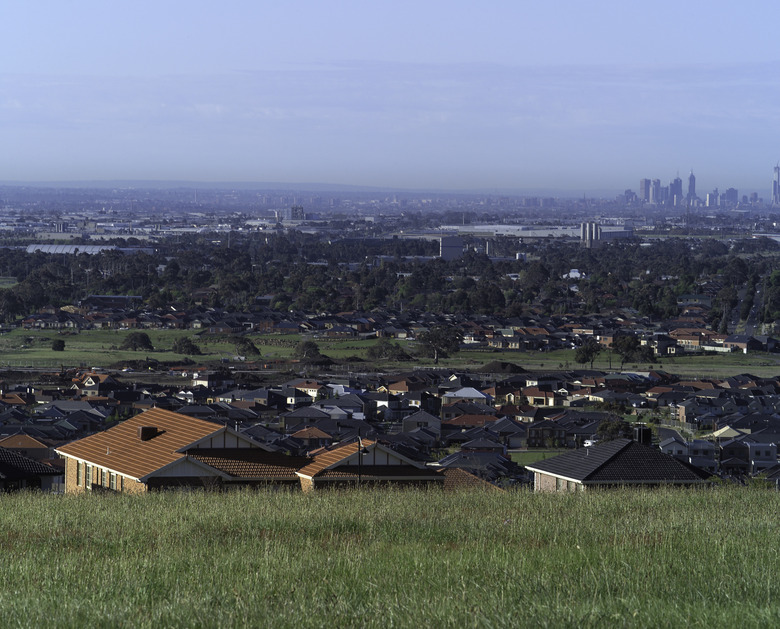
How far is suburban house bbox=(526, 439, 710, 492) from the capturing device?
1169 cm

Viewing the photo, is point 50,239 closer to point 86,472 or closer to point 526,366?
point 526,366

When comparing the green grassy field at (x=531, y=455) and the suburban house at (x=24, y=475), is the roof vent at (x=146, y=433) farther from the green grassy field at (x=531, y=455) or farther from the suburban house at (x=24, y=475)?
the green grassy field at (x=531, y=455)

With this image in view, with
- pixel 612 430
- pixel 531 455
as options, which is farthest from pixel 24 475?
pixel 612 430

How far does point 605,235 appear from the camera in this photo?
138m

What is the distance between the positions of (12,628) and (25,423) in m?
23.5

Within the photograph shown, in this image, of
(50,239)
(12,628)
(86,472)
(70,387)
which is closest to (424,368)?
(70,387)

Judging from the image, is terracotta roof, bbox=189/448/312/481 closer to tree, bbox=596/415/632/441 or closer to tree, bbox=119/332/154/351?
tree, bbox=596/415/632/441

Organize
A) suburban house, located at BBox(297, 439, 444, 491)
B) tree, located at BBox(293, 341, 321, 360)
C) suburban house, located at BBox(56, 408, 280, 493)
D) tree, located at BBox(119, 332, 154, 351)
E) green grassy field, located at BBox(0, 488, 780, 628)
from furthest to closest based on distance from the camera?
1. tree, located at BBox(119, 332, 154, 351)
2. tree, located at BBox(293, 341, 321, 360)
3. suburban house, located at BBox(297, 439, 444, 491)
4. suburban house, located at BBox(56, 408, 280, 493)
5. green grassy field, located at BBox(0, 488, 780, 628)

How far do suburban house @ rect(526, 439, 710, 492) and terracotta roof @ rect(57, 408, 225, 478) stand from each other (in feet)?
11.5

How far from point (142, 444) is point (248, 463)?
120 cm

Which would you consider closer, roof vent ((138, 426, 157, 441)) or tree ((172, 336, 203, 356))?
roof vent ((138, 426, 157, 441))

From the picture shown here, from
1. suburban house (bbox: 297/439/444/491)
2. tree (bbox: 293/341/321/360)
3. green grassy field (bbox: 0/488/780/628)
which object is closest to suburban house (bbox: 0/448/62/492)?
suburban house (bbox: 297/439/444/491)

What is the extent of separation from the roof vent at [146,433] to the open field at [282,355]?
29.5 meters

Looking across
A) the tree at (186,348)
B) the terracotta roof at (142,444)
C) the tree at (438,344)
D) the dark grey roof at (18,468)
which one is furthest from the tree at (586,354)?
the terracotta roof at (142,444)
